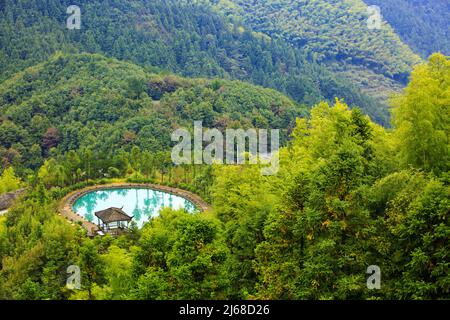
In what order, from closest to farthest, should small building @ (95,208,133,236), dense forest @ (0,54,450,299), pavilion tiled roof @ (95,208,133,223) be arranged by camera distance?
dense forest @ (0,54,450,299), small building @ (95,208,133,236), pavilion tiled roof @ (95,208,133,223)

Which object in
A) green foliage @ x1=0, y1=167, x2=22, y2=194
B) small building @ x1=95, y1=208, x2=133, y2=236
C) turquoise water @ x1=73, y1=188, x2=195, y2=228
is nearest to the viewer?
small building @ x1=95, y1=208, x2=133, y2=236

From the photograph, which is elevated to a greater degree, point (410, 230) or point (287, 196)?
point (287, 196)

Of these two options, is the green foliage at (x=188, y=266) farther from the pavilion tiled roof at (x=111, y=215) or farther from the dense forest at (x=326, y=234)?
the pavilion tiled roof at (x=111, y=215)

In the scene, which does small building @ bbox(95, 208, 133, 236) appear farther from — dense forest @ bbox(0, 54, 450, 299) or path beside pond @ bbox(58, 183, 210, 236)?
dense forest @ bbox(0, 54, 450, 299)

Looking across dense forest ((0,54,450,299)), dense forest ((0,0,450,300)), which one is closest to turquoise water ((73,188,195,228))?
dense forest ((0,0,450,300))
